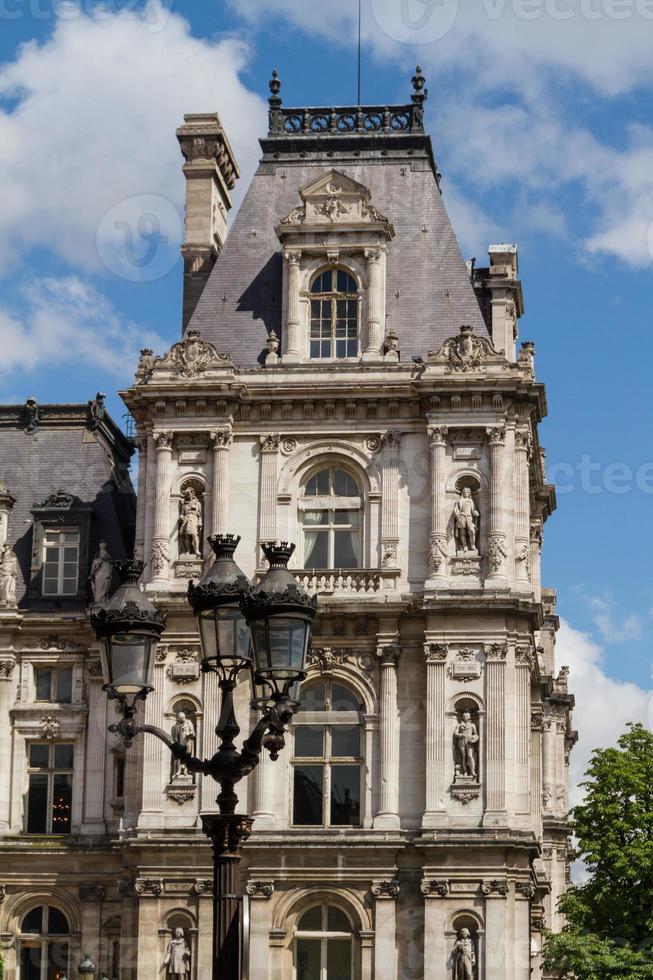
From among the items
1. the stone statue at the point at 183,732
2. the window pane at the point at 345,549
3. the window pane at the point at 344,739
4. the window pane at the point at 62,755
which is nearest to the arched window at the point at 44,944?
the window pane at the point at 62,755

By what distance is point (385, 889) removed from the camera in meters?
50.8

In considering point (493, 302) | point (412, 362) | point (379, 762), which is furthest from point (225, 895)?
point (493, 302)

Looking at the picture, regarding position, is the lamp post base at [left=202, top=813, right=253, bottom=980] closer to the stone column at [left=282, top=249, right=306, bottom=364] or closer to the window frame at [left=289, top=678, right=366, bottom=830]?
the window frame at [left=289, top=678, right=366, bottom=830]

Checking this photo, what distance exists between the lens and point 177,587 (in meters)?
53.2

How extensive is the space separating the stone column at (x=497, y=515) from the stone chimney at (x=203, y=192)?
12835mm

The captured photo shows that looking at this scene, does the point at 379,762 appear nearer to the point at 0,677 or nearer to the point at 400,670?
the point at 400,670

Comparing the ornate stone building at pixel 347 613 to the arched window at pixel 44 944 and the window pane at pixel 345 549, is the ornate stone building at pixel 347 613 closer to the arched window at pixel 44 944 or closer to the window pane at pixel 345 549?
the window pane at pixel 345 549

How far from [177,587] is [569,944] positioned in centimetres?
1431

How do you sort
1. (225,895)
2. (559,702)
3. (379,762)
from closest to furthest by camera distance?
(225,895)
(379,762)
(559,702)

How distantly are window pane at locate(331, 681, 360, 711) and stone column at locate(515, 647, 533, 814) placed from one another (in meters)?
4.28

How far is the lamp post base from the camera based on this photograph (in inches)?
802

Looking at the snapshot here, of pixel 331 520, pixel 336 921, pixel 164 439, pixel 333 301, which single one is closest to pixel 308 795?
pixel 336 921

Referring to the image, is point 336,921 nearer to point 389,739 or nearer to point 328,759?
point 328,759

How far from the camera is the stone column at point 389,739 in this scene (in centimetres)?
5128
